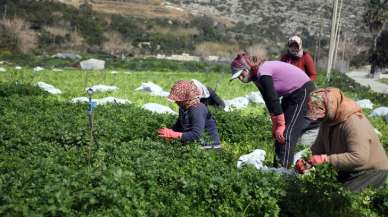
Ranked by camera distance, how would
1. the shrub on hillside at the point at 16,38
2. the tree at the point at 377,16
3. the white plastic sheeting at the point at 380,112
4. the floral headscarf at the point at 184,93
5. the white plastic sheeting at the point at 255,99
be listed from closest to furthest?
1. the floral headscarf at the point at 184,93
2. the white plastic sheeting at the point at 380,112
3. the white plastic sheeting at the point at 255,99
4. the shrub on hillside at the point at 16,38
5. the tree at the point at 377,16

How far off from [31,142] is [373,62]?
55.6 m

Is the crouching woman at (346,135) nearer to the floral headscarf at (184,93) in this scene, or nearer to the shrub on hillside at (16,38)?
the floral headscarf at (184,93)

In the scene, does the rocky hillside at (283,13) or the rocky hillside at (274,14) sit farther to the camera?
the rocky hillside at (283,13)

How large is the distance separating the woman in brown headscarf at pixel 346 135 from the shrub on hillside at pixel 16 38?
4001cm

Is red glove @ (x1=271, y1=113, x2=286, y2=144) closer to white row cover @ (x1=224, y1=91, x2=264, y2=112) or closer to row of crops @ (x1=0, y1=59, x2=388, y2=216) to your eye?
row of crops @ (x1=0, y1=59, x2=388, y2=216)

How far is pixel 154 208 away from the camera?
14.0 ft

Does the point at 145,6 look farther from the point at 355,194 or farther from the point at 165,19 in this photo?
the point at 355,194

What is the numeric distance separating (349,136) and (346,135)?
0.03m

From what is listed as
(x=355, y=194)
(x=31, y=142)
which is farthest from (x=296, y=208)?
(x=31, y=142)

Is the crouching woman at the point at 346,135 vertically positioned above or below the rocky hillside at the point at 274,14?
above

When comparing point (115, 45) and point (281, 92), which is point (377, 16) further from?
point (281, 92)

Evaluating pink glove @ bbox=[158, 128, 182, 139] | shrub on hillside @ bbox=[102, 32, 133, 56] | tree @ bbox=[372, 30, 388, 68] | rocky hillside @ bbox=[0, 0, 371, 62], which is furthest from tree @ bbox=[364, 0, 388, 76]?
pink glove @ bbox=[158, 128, 182, 139]

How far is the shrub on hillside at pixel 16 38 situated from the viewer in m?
41.8

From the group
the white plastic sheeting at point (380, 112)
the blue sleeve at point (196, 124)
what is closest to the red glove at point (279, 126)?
the blue sleeve at point (196, 124)
